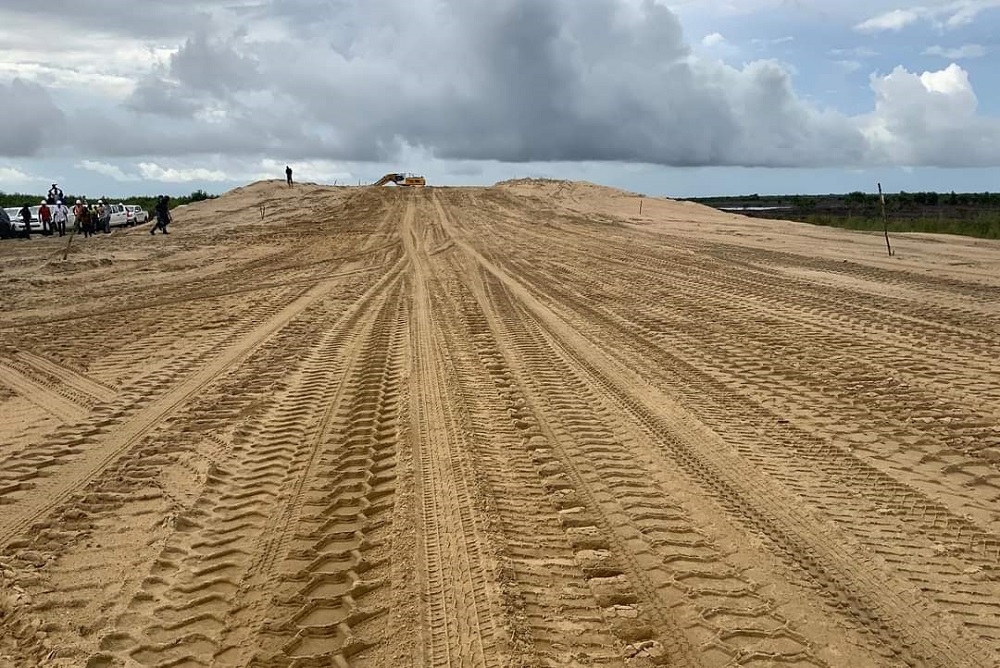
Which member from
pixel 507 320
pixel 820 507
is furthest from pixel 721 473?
pixel 507 320

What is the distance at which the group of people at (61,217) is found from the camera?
99.4ft

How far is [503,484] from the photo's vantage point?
526cm

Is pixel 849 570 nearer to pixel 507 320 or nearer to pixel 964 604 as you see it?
pixel 964 604

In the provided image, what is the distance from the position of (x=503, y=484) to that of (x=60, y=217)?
32.6m

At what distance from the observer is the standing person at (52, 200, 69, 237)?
31344 millimetres

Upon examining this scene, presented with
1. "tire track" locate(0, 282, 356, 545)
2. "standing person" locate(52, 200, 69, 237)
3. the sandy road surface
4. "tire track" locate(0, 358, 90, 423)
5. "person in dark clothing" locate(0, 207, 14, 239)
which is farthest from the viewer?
"standing person" locate(52, 200, 69, 237)

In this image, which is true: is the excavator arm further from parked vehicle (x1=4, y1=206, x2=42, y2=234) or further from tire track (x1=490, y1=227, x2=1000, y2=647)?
tire track (x1=490, y1=227, x2=1000, y2=647)

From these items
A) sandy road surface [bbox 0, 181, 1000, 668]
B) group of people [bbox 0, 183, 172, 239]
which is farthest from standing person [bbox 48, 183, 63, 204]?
sandy road surface [bbox 0, 181, 1000, 668]

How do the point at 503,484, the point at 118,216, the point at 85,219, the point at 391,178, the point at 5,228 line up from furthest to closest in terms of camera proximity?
the point at 391,178
the point at 118,216
the point at 5,228
the point at 85,219
the point at 503,484

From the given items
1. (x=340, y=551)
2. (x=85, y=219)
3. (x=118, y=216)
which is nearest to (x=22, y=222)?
(x=85, y=219)

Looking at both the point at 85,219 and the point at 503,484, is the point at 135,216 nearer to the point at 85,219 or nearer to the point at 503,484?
the point at 85,219

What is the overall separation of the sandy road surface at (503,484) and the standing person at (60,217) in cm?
2168

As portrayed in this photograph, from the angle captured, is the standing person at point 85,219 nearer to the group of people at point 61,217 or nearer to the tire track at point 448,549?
the group of people at point 61,217

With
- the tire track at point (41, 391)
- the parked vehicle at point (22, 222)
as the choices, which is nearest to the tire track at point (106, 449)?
→ the tire track at point (41, 391)
